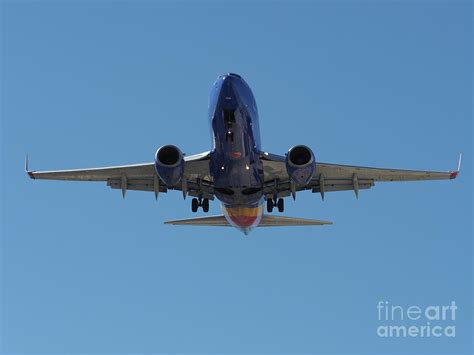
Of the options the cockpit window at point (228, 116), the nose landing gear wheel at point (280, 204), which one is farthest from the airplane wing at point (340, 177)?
the cockpit window at point (228, 116)

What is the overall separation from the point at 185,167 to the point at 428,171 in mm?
Answer: 9419

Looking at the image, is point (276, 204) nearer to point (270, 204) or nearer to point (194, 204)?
point (270, 204)

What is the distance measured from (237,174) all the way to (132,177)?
5.68 metres

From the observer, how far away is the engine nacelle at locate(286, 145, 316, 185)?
101 ft

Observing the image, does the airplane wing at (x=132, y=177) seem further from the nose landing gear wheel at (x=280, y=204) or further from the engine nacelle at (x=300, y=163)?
the engine nacelle at (x=300, y=163)

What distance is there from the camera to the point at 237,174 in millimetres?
31891

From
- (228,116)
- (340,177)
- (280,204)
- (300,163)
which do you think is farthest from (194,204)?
(228,116)

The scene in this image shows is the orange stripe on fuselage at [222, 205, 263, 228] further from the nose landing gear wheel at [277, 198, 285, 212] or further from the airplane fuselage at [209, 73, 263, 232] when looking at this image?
the airplane fuselage at [209, 73, 263, 232]

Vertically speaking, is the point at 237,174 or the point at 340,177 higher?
the point at 340,177

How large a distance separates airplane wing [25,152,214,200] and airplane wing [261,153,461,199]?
8.20ft

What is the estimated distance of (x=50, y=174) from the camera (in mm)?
35312

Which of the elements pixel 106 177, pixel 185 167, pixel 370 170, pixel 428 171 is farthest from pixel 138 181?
pixel 428 171

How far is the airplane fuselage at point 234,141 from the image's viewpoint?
30.5 m

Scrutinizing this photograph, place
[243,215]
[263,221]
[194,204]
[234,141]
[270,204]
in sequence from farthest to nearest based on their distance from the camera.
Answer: [263,221] → [194,204] → [270,204] → [243,215] → [234,141]
